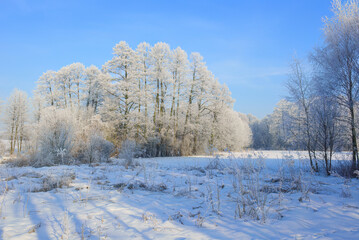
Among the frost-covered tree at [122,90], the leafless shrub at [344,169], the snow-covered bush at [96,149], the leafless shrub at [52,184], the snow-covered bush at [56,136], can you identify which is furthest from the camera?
the frost-covered tree at [122,90]

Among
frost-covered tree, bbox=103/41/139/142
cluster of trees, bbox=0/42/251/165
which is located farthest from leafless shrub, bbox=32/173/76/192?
frost-covered tree, bbox=103/41/139/142

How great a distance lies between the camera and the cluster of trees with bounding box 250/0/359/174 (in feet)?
27.1

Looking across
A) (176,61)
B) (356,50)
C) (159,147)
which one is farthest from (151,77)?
(356,50)

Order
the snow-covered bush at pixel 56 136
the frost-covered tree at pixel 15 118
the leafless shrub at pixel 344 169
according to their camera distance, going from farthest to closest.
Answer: the frost-covered tree at pixel 15 118 < the snow-covered bush at pixel 56 136 < the leafless shrub at pixel 344 169

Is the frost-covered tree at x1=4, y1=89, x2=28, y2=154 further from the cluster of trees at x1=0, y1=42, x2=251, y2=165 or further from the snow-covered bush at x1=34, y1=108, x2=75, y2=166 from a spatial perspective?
the snow-covered bush at x1=34, y1=108, x2=75, y2=166

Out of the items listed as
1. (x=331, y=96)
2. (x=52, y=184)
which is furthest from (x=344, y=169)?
(x=52, y=184)

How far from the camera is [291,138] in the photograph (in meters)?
10.1

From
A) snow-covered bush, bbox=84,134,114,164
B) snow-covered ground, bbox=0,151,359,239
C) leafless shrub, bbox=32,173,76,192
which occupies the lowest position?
snow-covered ground, bbox=0,151,359,239

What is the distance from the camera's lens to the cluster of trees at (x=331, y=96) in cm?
827

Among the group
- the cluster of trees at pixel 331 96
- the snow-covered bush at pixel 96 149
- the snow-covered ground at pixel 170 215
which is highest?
the cluster of trees at pixel 331 96

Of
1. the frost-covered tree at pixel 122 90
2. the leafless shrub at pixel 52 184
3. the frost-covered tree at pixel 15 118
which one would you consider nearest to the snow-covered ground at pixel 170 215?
the leafless shrub at pixel 52 184

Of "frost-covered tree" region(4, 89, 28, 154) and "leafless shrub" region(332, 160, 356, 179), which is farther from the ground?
"frost-covered tree" region(4, 89, 28, 154)

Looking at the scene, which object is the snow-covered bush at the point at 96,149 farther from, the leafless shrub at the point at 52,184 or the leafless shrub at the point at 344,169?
the leafless shrub at the point at 344,169

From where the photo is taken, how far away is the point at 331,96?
8.78 m
